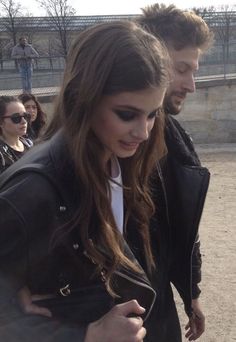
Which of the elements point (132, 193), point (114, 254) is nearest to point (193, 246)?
point (132, 193)

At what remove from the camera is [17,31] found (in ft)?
114

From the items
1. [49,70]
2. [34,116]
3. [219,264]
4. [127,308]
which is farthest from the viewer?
[49,70]

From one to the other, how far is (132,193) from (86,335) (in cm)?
47

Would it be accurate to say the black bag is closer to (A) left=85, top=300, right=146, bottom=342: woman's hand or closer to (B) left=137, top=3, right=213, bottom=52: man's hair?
(A) left=85, top=300, right=146, bottom=342: woman's hand

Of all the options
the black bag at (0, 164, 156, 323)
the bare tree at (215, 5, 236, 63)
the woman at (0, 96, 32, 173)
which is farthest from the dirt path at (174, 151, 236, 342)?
the bare tree at (215, 5, 236, 63)

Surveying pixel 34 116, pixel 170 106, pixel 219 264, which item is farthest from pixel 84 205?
pixel 34 116

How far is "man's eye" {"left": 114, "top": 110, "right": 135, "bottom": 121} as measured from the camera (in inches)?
54.9

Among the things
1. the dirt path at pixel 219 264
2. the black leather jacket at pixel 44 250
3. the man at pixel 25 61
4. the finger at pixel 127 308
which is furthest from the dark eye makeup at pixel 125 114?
the man at pixel 25 61

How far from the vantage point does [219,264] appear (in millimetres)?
4961

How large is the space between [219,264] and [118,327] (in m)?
3.79

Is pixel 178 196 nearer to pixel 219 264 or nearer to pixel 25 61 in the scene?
pixel 219 264

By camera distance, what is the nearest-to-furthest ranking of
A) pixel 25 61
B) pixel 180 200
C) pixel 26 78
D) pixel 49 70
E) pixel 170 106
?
pixel 180 200, pixel 170 106, pixel 26 78, pixel 25 61, pixel 49 70

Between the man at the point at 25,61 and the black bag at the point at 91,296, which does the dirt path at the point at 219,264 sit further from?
the man at the point at 25,61

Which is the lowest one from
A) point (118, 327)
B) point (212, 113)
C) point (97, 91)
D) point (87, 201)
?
point (212, 113)
